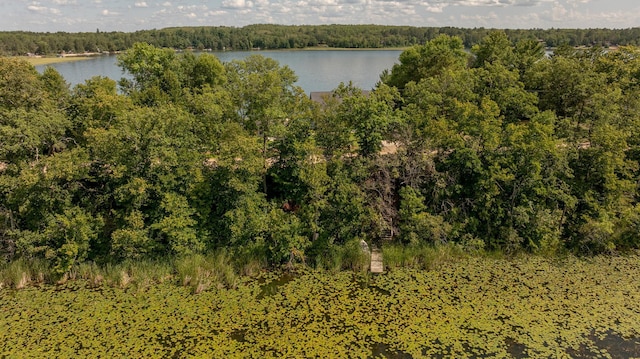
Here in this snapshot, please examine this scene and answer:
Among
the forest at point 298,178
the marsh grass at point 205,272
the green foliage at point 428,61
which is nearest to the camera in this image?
the marsh grass at point 205,272

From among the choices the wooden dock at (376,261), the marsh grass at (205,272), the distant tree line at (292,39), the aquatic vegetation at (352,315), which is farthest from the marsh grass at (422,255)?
the distant tree line at (292,39)

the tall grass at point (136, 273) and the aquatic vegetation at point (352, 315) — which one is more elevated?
the tall grass at point (136, 273)

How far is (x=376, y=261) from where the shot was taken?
17.0 meters

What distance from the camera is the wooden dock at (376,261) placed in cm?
1655

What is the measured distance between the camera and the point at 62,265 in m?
15.4

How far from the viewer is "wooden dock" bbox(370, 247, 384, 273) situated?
16547 mm

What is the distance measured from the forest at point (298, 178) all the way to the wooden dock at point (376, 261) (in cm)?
72

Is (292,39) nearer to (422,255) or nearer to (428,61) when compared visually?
(428,61)

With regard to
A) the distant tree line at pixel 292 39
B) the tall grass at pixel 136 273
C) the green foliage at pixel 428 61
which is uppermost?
the distant tree line at pixel 292 39

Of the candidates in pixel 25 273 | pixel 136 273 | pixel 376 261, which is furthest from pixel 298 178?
pixel 25 273

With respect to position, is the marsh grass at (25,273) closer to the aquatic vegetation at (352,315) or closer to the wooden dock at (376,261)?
the aquatic vegetation at (352,315)

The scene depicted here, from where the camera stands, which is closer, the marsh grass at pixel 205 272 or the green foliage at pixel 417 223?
the marsh grass at pixel 205 272

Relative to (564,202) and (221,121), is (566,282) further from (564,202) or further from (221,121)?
(221,121)

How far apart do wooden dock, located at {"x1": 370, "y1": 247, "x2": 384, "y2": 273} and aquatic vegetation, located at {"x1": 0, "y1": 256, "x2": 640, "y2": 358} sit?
1.22ft
